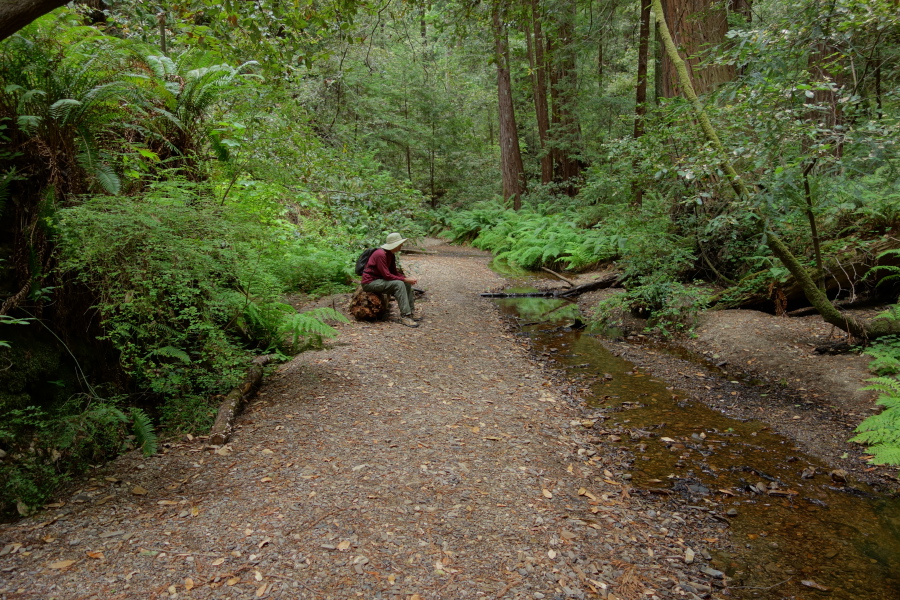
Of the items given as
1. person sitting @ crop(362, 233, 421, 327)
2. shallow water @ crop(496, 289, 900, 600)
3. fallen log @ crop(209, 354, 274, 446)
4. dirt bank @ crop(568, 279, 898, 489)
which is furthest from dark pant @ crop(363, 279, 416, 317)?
dirt bank @ crop(568, 279, 898, 489)

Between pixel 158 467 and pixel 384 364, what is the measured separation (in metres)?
2.81

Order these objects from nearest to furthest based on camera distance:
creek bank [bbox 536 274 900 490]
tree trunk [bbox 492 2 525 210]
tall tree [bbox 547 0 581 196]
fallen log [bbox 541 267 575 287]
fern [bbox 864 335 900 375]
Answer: creek bank [bbox 536 274 900 490] < fern [bbox 864 335 900 375] < fallen log [bbox 541 267 575 287] < tall tree [bbox 547 0 581 196] < tree trunk [bbox 492 2 525 210]

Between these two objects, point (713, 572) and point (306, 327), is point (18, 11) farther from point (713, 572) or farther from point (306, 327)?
point (713, 572)

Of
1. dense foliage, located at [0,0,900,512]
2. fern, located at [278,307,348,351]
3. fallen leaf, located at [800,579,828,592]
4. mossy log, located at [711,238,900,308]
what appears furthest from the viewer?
mossy log, located at [711,238,900,308]

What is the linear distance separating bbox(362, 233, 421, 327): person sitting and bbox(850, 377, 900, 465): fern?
18.1ft

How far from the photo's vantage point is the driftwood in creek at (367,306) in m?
7.62

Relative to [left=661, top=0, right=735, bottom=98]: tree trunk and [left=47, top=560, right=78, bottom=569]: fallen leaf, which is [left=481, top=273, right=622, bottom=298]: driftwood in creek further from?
[left=47, top=560, right=78, bottom=569]: fallen leaf

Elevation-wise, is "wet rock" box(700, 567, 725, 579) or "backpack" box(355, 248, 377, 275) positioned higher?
"backpack" box(355, 248, 377, 275)

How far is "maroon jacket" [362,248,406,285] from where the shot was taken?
757cm

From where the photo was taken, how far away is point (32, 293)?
11.1ft

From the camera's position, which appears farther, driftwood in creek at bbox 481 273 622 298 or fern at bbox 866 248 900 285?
driftwood in creek at bbox 481 273 622 298

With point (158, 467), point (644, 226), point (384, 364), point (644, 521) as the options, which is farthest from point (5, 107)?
point (644, 226)

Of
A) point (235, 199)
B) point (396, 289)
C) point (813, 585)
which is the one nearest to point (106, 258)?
point (235, 199)

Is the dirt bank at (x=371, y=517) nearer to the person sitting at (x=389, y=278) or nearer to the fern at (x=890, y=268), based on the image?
the person sitting at (x=389, y=278)
